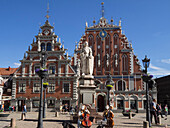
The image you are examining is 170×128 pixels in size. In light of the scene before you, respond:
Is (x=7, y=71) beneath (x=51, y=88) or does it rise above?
above

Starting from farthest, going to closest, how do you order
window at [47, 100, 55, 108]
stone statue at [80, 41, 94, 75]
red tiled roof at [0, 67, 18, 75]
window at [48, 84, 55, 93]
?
1. red tiled roof at [0, 67, 18, 75]
2. window at [48, 84, 55, 93]
3. window at [47, 100, 55, 108]
4. stone statue at [80, 41, 94, 75]

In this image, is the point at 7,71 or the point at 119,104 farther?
the point at 7,71

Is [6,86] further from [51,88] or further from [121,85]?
[121,85]

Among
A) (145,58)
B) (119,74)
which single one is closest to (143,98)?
(119,74)

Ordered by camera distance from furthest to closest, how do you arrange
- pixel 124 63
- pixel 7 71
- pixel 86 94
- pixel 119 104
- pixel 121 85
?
pixel 7 71 → pixel 124 63 → pixel 121 85 → pixel 119 104 → pixel 86 94

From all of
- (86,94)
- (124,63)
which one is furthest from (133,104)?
(86,94)

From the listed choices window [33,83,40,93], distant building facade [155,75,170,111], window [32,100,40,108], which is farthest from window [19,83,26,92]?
distant building facade [155,75,170,111]

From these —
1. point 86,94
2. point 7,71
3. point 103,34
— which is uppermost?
point 103,34

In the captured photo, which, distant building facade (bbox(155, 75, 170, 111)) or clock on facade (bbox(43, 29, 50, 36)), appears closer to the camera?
clock on facade (bbox(43, 29, 50, 36))

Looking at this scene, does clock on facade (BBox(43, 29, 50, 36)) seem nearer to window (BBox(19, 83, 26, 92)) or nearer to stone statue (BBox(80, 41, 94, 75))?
window (BBox(19, 83, 26, 92))

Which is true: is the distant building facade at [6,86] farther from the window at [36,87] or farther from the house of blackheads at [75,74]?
the window at [36,87]

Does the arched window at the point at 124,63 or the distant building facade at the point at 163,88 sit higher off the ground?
the arched window at the point at 124,63

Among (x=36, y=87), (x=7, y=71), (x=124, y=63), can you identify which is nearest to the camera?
(x=36, y=87)

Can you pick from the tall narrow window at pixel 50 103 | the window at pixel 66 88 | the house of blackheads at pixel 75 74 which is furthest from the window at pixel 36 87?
the window at pixel 66 88
